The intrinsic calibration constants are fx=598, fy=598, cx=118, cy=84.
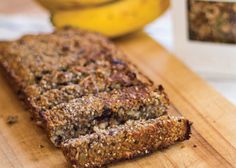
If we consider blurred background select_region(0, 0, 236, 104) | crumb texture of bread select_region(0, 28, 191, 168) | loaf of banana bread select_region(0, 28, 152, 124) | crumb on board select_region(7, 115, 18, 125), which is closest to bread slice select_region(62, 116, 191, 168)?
crumb texture of bread select_region(0, 28, 191, 168)

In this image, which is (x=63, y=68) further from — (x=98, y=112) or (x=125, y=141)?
(x=125, y=141)

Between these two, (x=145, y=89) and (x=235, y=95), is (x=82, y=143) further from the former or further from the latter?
(x=235, y=95)

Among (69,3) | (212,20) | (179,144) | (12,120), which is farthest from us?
(69,3)

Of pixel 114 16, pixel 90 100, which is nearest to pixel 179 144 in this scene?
pixel 90 100

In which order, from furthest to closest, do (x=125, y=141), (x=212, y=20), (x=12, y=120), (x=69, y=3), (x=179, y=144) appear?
(x=69, y=3), (x=212, y=20), (x=12, y=120), (x=179, y=144), (x=125, y=141)

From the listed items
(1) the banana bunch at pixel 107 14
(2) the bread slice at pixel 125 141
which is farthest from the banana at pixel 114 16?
(2) the bread slice at pixel 125 141

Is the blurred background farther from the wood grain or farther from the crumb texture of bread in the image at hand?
the crumb texture of bread

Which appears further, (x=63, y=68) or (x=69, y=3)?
(x=69, y=3)
